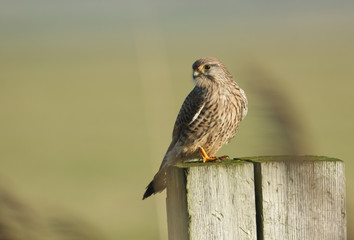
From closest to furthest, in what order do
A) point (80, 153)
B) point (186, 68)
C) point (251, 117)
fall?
point (251, 117), point (80, 153), point (186, 68)

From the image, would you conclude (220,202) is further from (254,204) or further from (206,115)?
(206,115)

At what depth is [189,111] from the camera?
3895mm

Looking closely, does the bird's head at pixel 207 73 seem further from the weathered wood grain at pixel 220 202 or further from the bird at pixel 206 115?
the weathered wood grain at pixel 220 202

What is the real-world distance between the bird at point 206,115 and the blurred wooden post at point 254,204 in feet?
7.63

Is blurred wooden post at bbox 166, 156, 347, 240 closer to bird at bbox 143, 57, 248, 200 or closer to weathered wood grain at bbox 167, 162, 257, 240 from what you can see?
weathered wood grain at bbox 167, 162, 257, 240

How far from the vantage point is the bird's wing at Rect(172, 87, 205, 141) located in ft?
12.7

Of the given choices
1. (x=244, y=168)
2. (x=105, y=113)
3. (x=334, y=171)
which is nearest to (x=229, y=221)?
(x=244, y=168)

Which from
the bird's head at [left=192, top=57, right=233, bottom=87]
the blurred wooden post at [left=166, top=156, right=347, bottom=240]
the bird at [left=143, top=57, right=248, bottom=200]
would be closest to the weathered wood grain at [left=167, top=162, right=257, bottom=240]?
the blurred wooden post at [left=166, top=156, right=347, bottom=240]

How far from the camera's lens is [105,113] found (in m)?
15.7

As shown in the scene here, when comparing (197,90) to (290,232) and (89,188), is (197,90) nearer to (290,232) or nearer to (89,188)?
(290,232)

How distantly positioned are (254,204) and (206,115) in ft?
8.11

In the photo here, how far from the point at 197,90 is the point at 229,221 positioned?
8.86ft

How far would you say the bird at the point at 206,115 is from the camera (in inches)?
153

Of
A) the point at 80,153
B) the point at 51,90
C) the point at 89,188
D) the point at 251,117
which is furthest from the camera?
the point at 51,90
